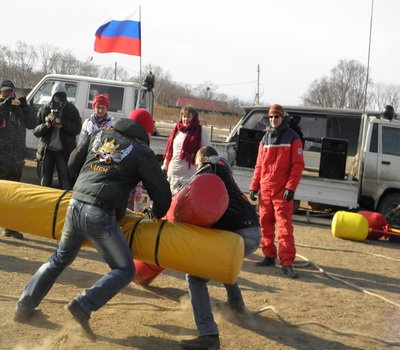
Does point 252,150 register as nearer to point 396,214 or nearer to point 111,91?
point 396,214

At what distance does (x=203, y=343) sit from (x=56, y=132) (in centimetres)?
426

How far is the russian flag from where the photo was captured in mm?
11688

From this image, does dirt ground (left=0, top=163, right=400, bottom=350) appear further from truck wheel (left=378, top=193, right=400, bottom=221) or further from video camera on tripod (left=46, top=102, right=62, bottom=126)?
truck wheel (left=378, top=193, right=400, bottom=221)

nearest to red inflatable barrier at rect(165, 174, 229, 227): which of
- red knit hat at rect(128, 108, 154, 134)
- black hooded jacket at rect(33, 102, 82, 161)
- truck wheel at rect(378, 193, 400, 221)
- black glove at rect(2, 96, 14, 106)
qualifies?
red knit hat at rect(128, 108, 154, 134)

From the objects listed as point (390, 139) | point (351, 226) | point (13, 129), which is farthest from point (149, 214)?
point (390, 139)

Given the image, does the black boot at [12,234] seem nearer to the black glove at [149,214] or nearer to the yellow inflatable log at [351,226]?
the black glove at [149,214]

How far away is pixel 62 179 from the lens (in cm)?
751

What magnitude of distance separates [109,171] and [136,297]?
65.5 inches

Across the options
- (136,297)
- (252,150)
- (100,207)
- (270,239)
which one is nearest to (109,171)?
(100,207)

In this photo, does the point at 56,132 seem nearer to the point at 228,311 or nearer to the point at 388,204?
the point at 228,311

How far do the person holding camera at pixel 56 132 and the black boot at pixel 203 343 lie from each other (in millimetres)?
4014

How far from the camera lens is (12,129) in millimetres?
6695

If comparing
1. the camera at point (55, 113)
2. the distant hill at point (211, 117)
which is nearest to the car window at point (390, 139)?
the camera at point (55, 113)

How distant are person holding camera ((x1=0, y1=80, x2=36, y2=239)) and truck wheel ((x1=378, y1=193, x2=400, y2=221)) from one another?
6208 millimetres
